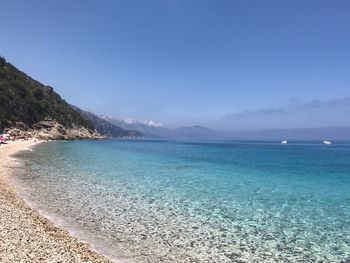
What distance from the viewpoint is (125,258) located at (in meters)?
13.8

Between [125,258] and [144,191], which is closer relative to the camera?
[125,258]

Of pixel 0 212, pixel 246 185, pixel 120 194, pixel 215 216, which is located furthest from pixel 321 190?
pixel 0 212

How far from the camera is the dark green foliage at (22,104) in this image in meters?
132

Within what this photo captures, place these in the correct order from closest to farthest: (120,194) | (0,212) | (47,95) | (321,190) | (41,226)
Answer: (41,226) → (0,212) → (120,194) → (321,190) → (47,95)

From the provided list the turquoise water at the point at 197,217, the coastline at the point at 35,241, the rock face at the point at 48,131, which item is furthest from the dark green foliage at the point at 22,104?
the coastline at the point at 35,241

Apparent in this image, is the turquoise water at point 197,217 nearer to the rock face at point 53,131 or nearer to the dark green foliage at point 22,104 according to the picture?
the dark green foliage at point 22,104

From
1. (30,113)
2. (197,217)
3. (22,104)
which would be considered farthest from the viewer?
(30,113)

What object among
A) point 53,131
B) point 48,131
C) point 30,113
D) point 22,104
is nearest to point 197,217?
point 22,104

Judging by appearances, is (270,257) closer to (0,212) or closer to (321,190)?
(0,212)

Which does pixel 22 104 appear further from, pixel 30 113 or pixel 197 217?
pixel 197 217

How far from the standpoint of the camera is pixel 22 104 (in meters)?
142

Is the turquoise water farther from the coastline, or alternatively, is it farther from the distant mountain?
the distant mountain

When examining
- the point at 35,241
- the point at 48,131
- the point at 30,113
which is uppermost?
the point at 30,113

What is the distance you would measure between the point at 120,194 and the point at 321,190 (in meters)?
19.5
